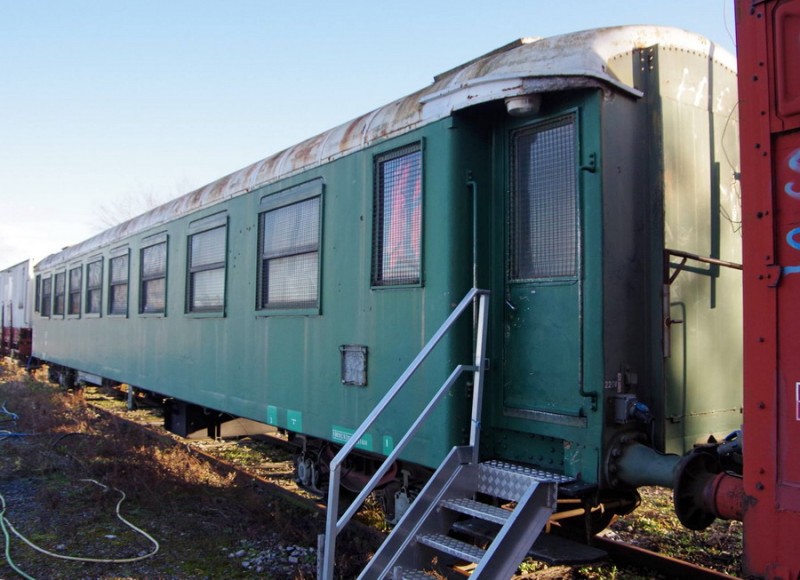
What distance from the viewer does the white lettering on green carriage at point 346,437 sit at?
480 centimetres

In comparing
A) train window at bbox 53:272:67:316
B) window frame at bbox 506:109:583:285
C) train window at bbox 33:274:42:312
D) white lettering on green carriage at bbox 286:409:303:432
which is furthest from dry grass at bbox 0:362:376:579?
train window at bbox 33:274:42:312

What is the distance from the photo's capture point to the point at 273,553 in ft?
16.8

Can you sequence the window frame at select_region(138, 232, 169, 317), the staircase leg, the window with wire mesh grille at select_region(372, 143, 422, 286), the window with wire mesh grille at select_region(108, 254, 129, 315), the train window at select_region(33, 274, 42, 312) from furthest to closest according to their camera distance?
the train window at select_region(33, 274, 42, 312)
the window with wire mesh grille at select_region(108, 254, 129, 315)
the window frame at select_region(138, 232, 169, 317)
the window with wire mesh grille at select_region(372, 143, 422, 286)
the staircase leg

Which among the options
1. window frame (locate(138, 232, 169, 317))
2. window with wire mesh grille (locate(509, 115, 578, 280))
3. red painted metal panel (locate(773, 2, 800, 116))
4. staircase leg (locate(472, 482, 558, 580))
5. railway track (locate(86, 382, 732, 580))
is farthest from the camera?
window frame (locate(138, 232, 169, 317))

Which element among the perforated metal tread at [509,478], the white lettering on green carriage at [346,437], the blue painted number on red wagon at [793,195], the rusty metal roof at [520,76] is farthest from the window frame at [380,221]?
the blue painted number on red wagon at [793,195]

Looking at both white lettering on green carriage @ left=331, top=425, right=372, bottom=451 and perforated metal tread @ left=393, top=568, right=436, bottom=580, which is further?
white lettering on green carriage @ left=331, top=425, right=372, bottom=451

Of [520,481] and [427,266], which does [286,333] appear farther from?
[520,481]

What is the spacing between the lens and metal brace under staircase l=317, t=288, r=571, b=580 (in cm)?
323

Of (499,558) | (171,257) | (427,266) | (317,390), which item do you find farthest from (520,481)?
(171,257)

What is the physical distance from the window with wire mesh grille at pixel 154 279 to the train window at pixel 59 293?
5950mm

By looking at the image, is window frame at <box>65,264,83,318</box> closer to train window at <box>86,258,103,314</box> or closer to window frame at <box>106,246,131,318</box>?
train window at <box>86,258,103,314</box>

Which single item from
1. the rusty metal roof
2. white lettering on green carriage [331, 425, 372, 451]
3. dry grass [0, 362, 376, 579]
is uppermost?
the rusty metal roof

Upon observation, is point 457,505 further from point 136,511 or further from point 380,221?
point 136,511

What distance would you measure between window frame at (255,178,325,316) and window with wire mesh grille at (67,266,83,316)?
8.21 meters
